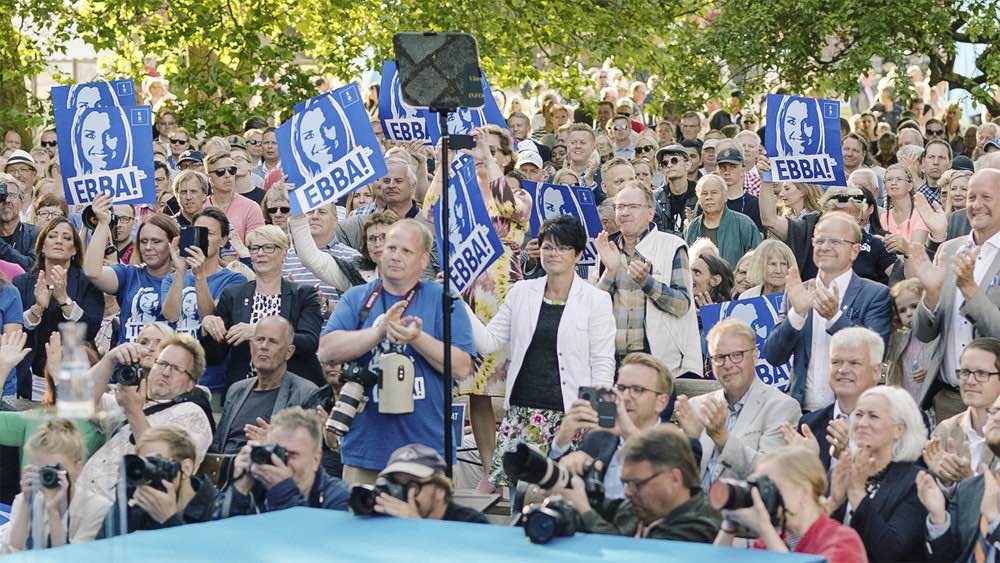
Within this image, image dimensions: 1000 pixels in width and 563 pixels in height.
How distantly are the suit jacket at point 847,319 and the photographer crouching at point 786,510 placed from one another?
2.71 meters

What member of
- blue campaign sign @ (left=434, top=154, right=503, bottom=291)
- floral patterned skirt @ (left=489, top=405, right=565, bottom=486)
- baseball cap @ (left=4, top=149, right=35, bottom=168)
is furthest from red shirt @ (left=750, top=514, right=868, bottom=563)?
baseball cap @ (left=4, top=149, right=35, bottom=168)

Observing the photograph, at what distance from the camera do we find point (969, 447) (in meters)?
8.17

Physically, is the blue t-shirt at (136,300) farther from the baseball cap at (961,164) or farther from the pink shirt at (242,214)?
the baseball cap at (961,164)

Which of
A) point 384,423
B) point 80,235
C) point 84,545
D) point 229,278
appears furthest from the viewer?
point 80,235

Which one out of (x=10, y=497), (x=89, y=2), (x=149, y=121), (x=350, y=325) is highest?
(x=89, y=2)

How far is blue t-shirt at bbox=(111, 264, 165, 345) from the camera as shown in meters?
11.1

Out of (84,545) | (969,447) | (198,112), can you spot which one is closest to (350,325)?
(969,447)

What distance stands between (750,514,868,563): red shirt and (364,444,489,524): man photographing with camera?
125 centimetres

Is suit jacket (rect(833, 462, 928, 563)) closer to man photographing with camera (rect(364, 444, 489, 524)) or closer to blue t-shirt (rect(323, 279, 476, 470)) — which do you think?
man photographing with camera (rect(364, 444, 489, 524))

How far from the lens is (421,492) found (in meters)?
7.16

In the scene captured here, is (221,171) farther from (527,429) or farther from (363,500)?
(363,500)

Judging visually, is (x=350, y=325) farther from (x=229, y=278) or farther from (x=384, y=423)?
(x=229, y=278)

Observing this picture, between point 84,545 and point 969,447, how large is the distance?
394 centimetres

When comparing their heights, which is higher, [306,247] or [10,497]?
[306,247]
